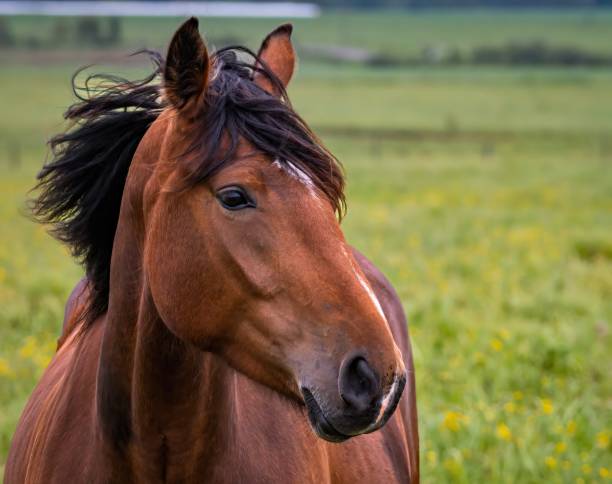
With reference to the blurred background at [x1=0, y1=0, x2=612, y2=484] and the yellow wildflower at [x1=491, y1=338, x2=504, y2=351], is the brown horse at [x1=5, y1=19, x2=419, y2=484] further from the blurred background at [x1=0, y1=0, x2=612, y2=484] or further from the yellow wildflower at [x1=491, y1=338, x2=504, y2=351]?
the yellow wildflower at [x1=491, y1=338, x2=504, y2=351]

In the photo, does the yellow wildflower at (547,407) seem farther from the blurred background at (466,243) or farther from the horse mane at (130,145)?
the horse mane at (130,145)

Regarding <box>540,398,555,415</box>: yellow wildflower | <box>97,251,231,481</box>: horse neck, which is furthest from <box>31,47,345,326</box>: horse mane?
<box>540,398,555,415</box>: yellow wildflower

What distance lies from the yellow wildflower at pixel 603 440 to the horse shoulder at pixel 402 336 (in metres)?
1.75

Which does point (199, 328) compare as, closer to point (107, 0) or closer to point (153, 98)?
point (153, 98)

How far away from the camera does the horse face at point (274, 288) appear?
2.03 m

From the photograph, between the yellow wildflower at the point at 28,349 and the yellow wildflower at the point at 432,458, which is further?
the yellow wildflower at the point at 28,349

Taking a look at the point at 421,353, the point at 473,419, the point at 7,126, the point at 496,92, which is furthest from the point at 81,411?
the point at 496,92

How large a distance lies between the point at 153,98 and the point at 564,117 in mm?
42552

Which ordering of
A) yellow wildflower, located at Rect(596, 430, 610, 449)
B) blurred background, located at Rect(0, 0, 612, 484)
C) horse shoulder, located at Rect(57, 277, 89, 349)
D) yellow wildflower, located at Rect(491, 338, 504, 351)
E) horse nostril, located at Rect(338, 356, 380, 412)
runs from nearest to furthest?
horse nostril, located at Rect(338, 356, 380, 412), horse shoulder, located at Rect(57, 277, 89, 349), yellow wildflower, located at Rect(596, 430, 610, 449), blurred background, located at Rect(0, 0, 612, 484), yellow wildflower, located at Rect(491, 338, 504, 351)

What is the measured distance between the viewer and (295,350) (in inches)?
84.0

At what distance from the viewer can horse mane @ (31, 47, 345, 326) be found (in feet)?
7.50

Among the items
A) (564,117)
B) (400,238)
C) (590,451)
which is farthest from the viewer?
(564,117)

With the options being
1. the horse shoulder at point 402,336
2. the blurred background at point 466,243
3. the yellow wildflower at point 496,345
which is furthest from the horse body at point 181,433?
the yellow wildflower at point 496,345

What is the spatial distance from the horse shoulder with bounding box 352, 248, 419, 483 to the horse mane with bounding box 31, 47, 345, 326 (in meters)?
1.39
